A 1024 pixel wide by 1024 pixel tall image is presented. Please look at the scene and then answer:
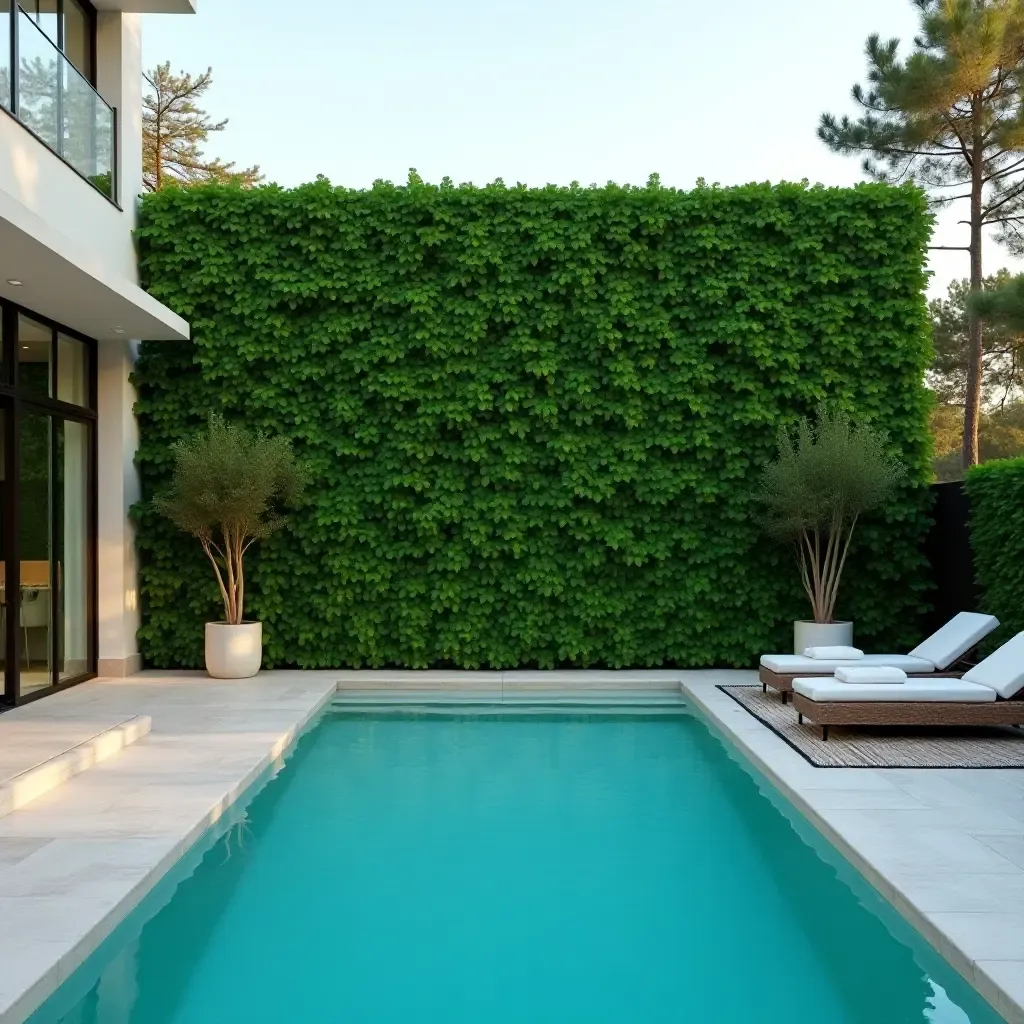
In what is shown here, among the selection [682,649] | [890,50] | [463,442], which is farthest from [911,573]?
[890,50]

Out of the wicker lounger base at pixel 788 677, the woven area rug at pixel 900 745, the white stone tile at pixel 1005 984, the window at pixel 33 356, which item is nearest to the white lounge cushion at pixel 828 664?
the wicker lounger base at pixel 788 677

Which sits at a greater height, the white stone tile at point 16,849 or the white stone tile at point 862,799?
the white stone tile at point 16,849

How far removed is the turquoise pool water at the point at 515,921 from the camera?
3.65m

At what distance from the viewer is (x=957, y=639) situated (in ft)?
29.3

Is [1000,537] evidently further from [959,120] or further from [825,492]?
[959,120]

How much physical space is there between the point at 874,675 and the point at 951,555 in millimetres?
3464

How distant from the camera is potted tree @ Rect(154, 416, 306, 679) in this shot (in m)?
10.1

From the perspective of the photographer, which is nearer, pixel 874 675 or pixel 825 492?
pixel 874 675

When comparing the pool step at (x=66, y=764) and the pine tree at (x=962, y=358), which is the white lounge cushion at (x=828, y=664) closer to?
the pool step at (x=66, y=764)

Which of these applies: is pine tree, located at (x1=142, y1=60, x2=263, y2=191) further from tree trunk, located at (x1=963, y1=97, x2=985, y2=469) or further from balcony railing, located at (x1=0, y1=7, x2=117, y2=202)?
balcony railing, located at (x1=0, y1=7, x2=117, y2=202)

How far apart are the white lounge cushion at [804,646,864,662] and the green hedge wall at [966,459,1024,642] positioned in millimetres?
1354

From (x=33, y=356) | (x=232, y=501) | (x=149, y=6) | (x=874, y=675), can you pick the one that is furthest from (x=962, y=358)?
(x=33, y=356)

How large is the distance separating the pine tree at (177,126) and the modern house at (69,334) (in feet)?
56.2

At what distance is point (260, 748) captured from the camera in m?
7.17
